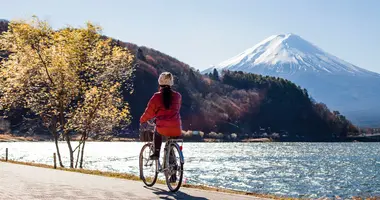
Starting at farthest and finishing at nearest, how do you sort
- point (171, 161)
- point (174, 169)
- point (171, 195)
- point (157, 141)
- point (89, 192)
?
point (157, 141)
point (171, 161)
point (174, 169)
point (89, 192)
point (171, 195)

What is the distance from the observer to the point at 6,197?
31.9 feet

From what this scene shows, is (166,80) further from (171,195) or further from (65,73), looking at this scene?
(65,73)

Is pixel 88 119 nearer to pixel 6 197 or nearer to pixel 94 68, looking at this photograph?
pixel 94 68

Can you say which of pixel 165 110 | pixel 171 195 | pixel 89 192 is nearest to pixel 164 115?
pixel 165 110

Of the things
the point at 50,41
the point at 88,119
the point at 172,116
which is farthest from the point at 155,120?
the point at 88,119

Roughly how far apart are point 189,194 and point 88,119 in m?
26.4

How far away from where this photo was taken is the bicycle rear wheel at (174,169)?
1075cm

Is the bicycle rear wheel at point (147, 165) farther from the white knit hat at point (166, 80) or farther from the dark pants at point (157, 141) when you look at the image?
the white knit hat at point (166, 80)

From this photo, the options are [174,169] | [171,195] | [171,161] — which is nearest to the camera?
[171,195]

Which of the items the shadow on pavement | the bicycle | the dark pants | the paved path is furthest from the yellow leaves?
the shadow on pavement

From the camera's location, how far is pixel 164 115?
10.9 meters

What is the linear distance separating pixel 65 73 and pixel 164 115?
2377 centimetres

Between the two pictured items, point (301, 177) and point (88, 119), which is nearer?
point (88, 119)

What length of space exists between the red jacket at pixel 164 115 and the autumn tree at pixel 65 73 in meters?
22.9
